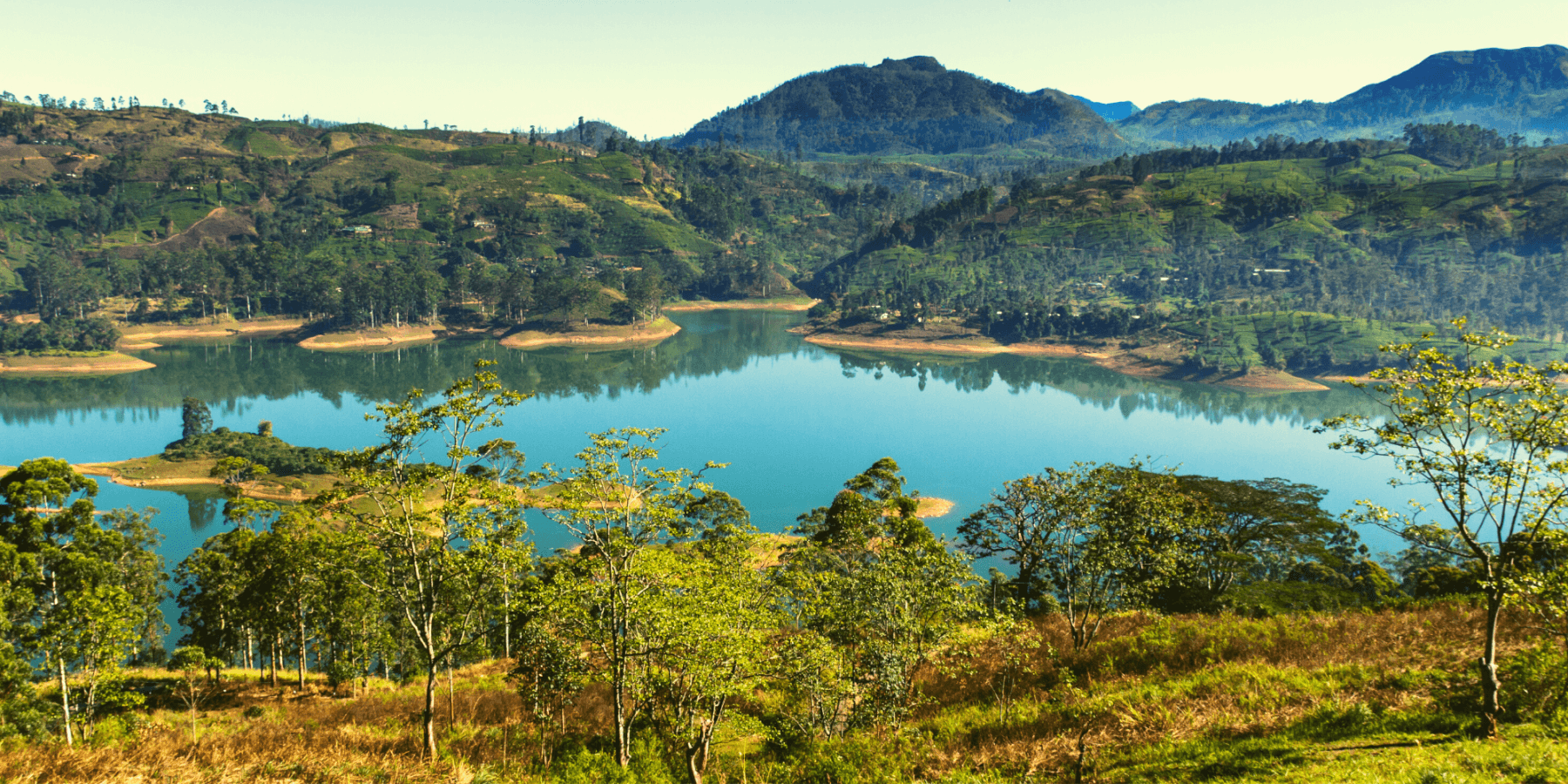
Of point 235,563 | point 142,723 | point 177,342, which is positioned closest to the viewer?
point 142,723

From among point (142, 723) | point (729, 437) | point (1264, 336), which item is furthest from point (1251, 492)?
point (1264, 336)

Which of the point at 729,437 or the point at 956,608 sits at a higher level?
the point at 956,608

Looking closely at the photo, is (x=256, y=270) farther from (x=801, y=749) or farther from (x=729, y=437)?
(x=801, y=749)

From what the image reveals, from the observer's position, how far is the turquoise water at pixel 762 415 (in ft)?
277

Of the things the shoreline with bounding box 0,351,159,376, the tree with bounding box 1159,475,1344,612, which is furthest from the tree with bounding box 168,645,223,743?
the shoreline with bounding box 0,351,159,376

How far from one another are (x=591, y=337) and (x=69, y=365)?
8982 centimetres

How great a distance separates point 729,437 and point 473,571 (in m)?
82.1

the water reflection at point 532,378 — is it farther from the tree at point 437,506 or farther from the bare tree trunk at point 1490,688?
the bare tree trunk at point 1490,688

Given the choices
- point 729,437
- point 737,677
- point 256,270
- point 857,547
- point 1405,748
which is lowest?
point 729,437

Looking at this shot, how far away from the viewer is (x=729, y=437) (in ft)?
330

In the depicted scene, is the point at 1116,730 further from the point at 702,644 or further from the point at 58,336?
the point at 58,336

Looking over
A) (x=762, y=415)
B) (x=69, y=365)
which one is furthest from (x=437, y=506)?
(x=69, y=365)

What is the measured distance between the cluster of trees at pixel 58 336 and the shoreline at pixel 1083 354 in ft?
452

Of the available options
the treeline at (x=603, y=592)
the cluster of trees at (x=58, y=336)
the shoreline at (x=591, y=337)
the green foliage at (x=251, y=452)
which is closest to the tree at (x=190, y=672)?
the treeline at (x=603, y=592)
